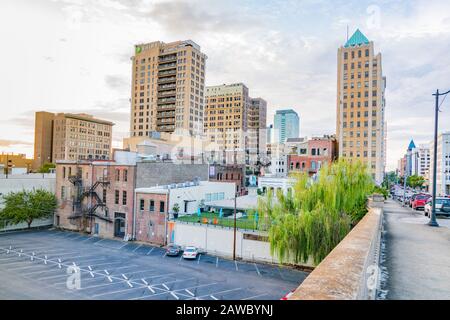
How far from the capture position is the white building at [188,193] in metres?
41.2

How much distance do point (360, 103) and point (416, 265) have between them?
272 ft

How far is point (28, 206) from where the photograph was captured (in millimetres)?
50906

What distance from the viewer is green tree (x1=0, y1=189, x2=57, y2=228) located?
4892 centimetres

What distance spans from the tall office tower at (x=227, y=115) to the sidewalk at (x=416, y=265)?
122033mm

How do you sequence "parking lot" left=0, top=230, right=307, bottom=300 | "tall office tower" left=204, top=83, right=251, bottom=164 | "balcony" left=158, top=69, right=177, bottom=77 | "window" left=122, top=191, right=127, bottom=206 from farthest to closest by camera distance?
"tall office tower" left=204, top=83, right=251, bottom=164 → "balcony" left=158, top=69, right=177, bottom=77 → "window" left=122, top=191, right=127, bottom=206 → "parking lot" left=0, top=230, right=307, bottom=300

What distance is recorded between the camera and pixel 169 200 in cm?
4056

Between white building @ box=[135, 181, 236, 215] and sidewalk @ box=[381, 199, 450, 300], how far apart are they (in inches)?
1190

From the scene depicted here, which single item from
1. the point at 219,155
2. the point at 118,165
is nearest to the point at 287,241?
the point at 118,165

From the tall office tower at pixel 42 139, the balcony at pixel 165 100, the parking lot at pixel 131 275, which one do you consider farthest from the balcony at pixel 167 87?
the parking lot at pixel 131 275

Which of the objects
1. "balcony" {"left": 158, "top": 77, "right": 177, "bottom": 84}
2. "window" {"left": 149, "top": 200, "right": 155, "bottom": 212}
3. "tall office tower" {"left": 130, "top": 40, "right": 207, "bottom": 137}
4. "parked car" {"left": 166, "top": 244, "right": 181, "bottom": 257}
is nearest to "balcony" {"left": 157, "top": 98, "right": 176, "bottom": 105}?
"tall office tower" {"left": 130, "top": 40, "right": 207, "bottom": 137}

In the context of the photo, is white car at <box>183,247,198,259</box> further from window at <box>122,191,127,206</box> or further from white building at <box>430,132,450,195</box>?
white building at <box>430,132,450,195</box>

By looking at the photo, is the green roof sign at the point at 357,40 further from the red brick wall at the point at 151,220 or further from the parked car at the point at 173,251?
the parked car at the point at 173,251

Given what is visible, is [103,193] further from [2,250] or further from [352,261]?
[352,261]

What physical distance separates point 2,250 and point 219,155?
57702 mm
